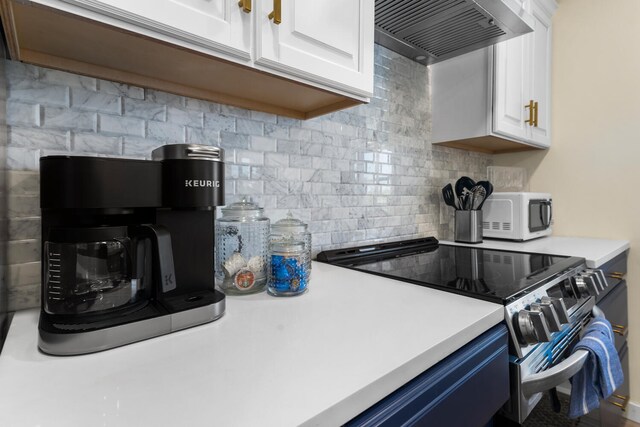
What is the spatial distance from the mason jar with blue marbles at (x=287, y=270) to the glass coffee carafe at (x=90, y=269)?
329 mm

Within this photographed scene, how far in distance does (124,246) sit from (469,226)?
1743 millimetres

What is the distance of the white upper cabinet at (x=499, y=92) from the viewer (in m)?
1.74

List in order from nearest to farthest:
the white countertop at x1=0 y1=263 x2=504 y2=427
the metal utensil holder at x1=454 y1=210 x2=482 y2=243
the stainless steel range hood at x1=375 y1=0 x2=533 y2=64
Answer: the white countertop at x1=0 y1=263 x2=504 y2=427
the stainless steel range hood at x1=375 y1=0 x2=533 y2=64
the metal utensil holder at x1=454 y1=210 x2=482 y2=243

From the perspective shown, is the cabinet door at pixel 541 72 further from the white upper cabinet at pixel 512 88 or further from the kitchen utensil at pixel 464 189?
the kitchen utensil at pixel 464 189

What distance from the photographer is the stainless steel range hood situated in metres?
1.30

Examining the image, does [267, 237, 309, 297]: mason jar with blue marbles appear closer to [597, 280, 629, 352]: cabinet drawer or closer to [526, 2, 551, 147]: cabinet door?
[597, 280, 629, 352]: cabinet drawer

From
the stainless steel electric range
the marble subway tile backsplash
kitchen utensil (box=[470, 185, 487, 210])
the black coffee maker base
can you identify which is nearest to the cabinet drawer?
the stainless steel electric range

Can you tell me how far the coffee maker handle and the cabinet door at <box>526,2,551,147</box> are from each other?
220cm

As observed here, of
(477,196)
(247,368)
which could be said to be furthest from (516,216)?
(247,368)

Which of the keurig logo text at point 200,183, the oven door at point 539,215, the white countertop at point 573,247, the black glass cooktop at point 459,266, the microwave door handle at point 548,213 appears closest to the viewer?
the keurig logo text at point 200,183

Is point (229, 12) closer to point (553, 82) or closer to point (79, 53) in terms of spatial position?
Answer: point (79, 53)

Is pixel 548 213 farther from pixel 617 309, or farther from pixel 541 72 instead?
pixel 541 72

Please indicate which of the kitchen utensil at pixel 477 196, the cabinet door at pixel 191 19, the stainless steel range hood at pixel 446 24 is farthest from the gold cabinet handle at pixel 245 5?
the kitchen utensil at pixel 477 196

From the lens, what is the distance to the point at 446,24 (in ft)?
4.71
